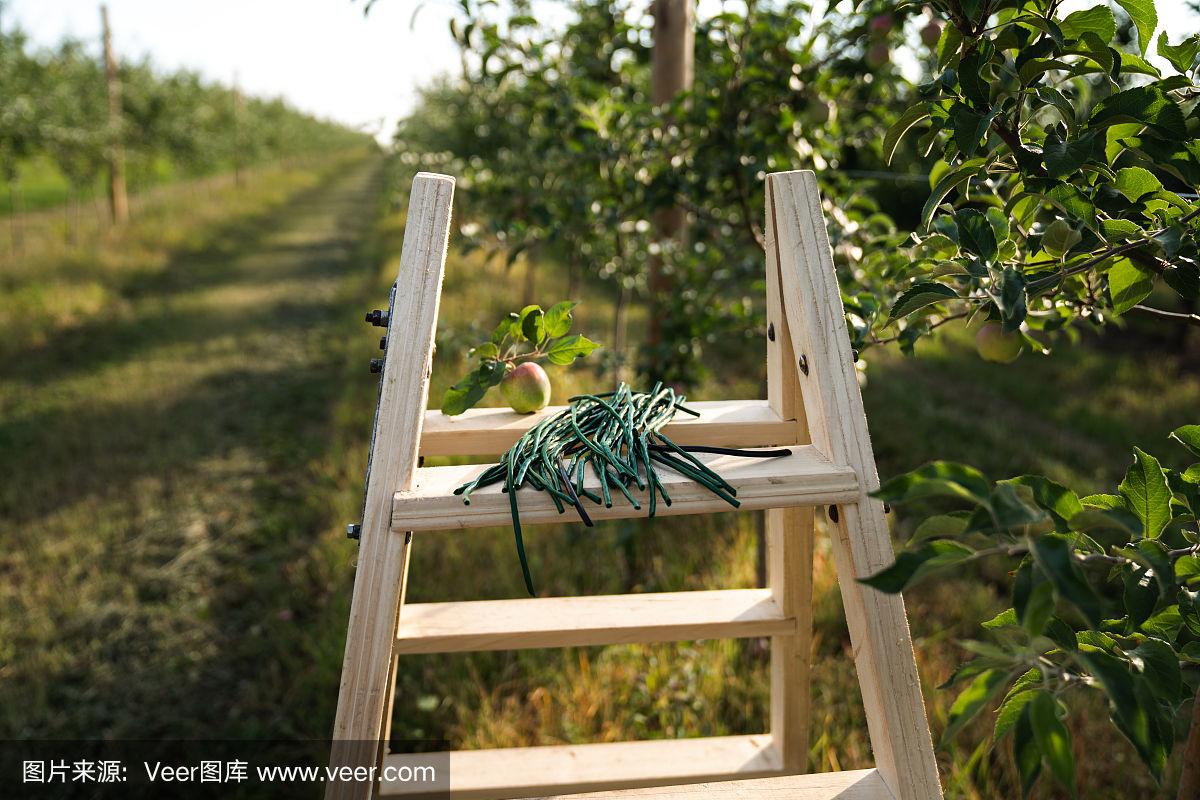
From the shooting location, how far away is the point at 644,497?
3.33 ft

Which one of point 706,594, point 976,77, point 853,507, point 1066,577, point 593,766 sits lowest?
point 593,766

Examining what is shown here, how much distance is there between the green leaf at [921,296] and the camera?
1.02 metres

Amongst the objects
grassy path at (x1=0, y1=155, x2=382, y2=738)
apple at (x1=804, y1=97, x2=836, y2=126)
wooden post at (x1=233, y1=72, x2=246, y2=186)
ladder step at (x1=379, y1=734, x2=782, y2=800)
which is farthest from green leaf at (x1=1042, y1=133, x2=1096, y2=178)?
wooden post at (x1=233, y1=72, x2=246, y2=186)

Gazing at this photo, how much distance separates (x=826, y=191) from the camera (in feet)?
8.63

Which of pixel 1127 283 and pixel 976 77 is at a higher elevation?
pixel 976 77

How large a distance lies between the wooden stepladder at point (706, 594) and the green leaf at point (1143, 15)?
0.44 m

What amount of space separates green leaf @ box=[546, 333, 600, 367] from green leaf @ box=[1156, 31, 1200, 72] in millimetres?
865

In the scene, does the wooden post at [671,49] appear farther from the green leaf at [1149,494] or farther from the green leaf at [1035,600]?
the green leaf at [1035,600]

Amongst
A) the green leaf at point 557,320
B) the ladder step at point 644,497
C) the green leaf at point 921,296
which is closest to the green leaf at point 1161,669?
the ladder step at point 644,497

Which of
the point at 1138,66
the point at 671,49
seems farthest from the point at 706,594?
the point at 671,49

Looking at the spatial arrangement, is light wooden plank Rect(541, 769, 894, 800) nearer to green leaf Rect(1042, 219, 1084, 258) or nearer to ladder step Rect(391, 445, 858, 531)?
ladder step Rect(391, 445, 858, 531)

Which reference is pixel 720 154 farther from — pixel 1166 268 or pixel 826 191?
pixel 1166 268

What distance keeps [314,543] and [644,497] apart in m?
3.17

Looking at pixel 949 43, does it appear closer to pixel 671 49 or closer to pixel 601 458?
pixel 601 458
